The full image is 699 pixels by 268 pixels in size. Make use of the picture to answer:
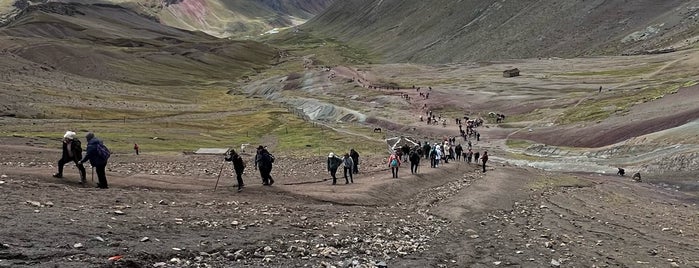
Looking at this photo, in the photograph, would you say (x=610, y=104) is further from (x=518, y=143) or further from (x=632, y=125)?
(x=632, y=125)

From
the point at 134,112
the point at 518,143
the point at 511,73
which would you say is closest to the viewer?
the point at 518,143

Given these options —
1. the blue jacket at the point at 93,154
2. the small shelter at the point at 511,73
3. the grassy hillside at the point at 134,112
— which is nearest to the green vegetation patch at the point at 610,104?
the grassy hillside at the point at 134,112

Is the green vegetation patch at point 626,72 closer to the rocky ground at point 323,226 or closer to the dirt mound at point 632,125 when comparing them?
the dirt mound at point 632,125

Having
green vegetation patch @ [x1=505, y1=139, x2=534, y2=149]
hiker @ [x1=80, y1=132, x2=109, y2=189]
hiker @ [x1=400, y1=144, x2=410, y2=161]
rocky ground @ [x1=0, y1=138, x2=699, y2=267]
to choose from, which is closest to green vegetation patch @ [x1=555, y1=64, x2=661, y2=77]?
green vegetation patch @ [x1=505, y1=139, x2=534, y2=149]

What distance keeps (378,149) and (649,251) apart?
59.2 m

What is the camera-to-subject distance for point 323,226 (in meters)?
25.6

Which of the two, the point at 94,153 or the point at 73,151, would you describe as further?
the point at 73,151

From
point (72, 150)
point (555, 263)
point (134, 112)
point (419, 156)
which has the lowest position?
point (555, 263)

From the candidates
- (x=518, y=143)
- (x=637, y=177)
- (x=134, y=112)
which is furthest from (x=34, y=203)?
(x=134, y=112)

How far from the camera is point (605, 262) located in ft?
78.8

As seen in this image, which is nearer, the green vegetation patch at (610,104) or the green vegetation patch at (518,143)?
the green vegetation patch at (518,143)

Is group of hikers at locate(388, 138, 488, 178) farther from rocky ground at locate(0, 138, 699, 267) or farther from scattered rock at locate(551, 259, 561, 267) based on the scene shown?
scattered rock at locate(551, 259, 561, 267)

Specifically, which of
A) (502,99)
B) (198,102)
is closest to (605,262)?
(502,99)

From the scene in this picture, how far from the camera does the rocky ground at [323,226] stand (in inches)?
734
